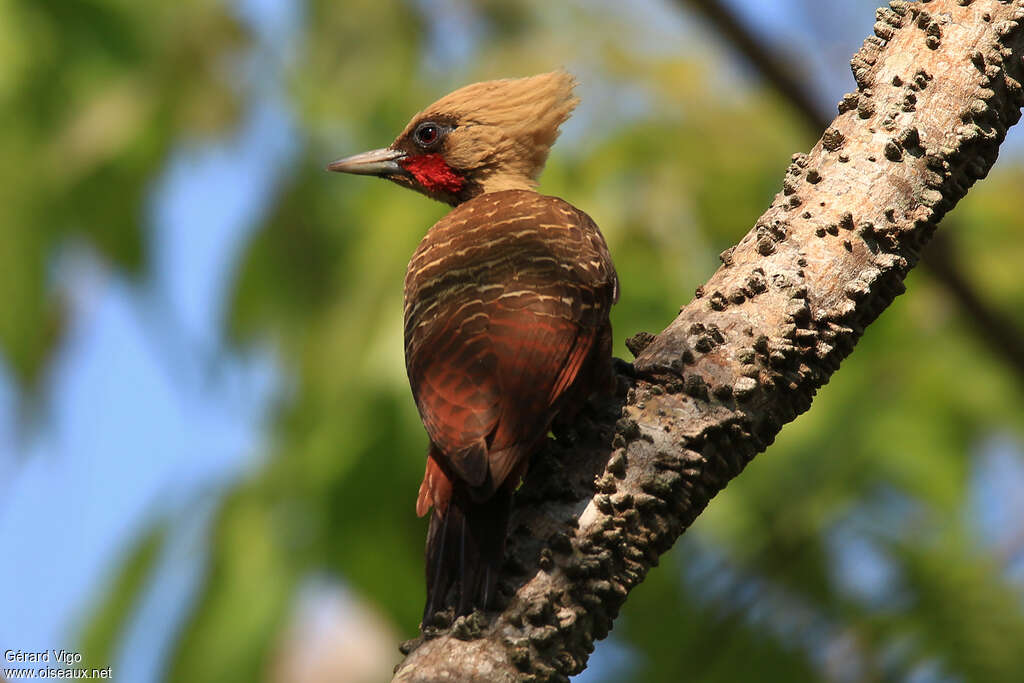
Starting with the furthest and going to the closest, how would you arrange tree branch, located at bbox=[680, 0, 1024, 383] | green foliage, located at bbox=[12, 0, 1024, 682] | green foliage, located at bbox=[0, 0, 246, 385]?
1. tree branch, located at bbox=[680, 0, 1024, 383]
2. green foliage, located at bbox=[12, 0, 1024, 682]
3. green foliage, located at bbox=[0, 0, 246, 385]

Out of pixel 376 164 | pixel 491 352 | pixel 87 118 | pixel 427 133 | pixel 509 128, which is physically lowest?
pixel 491 352

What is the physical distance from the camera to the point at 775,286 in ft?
8.80

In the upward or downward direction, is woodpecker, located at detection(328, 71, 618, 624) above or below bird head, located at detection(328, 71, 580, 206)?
below

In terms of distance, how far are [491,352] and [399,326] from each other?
1519 mm

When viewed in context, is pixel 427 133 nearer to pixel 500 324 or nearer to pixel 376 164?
pixel 376 164

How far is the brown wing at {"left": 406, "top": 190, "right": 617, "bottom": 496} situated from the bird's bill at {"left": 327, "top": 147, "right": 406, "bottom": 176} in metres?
1.15

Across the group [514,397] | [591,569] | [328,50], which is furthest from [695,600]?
[328,50]

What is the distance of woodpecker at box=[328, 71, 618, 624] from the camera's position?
2.74 meters

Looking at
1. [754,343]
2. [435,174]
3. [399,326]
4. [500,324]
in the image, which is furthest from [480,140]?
[754,343]

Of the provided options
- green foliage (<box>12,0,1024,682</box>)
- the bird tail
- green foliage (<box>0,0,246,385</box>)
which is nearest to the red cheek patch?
green foliage (<box>12,0,1024,682</box>)

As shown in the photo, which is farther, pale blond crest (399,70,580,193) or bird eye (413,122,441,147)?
bird eye (413,122,441,147)

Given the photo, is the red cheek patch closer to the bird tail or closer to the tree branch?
the tree branch

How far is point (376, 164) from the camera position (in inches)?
194

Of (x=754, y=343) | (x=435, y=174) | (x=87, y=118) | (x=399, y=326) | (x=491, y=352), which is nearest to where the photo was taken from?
(x=754, y=343)
